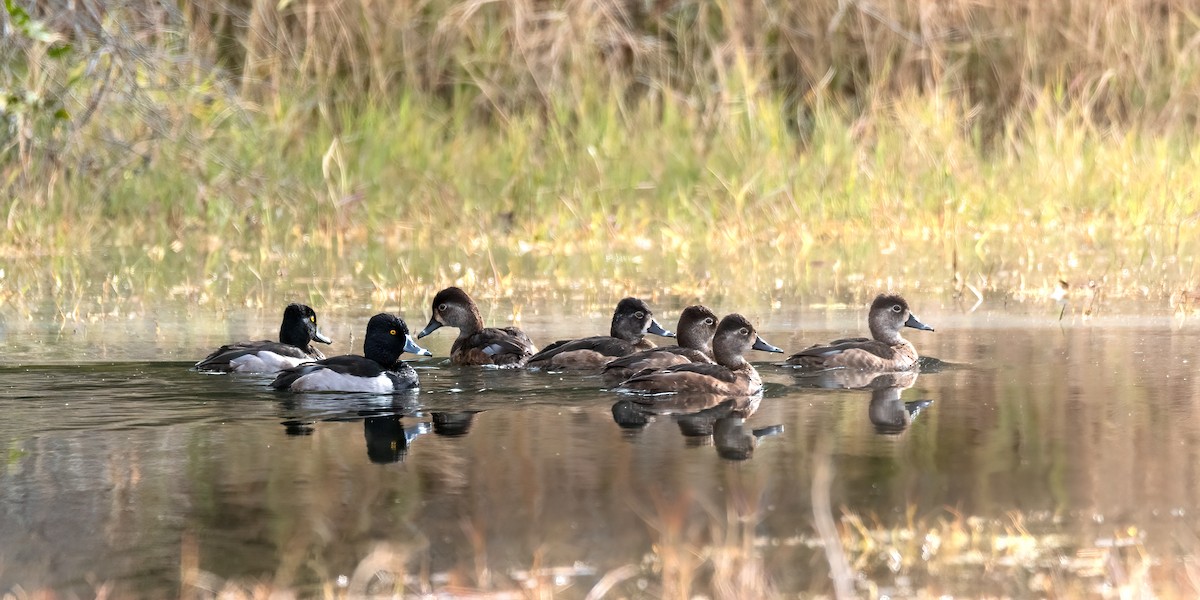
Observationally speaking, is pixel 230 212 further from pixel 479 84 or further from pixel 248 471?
pixel 248 471

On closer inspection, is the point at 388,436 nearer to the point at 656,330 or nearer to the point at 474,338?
the point at 474,338

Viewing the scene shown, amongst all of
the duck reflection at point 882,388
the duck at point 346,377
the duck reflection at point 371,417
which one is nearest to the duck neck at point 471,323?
the duck at point 346,377

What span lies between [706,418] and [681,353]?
169cm

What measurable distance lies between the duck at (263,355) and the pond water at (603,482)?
0.19 metres

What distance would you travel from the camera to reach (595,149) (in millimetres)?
Answer: 19156

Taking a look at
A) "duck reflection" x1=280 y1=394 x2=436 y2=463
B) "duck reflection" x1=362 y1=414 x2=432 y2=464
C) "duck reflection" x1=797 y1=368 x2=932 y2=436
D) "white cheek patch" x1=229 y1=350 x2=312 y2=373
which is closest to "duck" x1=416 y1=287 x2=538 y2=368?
"white cheek patch" x1=229 y1=350 x2=312 y2=373

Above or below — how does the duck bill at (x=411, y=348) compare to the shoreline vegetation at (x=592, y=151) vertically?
below

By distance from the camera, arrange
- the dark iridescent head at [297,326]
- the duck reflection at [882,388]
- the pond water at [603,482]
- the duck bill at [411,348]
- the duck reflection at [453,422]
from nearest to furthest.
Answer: the pond water at [603,482]
the duck reflection at [453,422]
the duck reflection at [882,388]
the duck bill at [411,348]
the dark iridescent head at [297,326]

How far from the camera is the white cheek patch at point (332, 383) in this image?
9391 mm

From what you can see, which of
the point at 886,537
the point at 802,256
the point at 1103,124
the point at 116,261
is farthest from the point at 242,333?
the point at 1103,124

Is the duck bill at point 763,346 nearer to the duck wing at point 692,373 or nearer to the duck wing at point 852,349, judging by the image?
the duck wing at point 852,349

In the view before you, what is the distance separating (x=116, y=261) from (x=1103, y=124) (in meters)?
11.1

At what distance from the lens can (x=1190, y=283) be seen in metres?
13.2

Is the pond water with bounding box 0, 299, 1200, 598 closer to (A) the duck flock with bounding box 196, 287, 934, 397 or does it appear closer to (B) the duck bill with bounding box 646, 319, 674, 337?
(A) the duck flock with bounding box 196, 287, 934, 397
